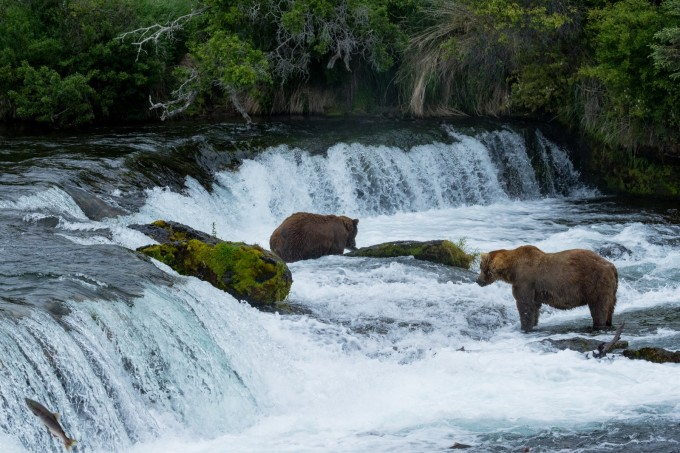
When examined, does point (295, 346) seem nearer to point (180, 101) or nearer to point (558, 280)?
point (558, 280)

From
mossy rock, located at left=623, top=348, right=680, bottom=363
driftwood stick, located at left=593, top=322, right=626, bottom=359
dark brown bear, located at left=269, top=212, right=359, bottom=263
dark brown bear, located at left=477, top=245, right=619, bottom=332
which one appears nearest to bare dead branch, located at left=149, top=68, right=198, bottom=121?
dark brown bear, located at left=269, top=212, right=359, bottom=263

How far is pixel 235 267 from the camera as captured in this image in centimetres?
1121

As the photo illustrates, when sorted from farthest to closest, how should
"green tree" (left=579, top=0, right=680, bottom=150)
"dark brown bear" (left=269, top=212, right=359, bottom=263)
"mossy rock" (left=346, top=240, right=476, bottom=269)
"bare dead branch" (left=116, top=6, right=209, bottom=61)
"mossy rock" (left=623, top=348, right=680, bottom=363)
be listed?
"bare dead branch" (left=116, top=6, right=209, bottom=61)
"green tree" (left=579, top=0, right=680, bottom=150)
"mossy rock" (left=346, top=240, right=476, bottom=269)
"dark brown bear" (left=269, top=212, right=359, bottom=263)
"mossy rock" (left=623, top=348, right=680, bottom=363)

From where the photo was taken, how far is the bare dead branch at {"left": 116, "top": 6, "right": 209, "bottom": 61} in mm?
21341

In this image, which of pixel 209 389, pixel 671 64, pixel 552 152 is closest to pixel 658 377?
pixel 209 389

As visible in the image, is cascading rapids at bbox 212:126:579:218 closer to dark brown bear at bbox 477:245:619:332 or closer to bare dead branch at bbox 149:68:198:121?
bare dead branch at bbox 149:68:198:121

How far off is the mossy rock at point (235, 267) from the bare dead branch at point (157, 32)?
34.7 feet

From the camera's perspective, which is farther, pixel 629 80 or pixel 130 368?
pixel 629 80

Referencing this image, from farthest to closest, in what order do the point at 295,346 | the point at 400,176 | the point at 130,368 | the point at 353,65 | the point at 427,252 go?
the point at 353,65 → the point at 400,176 → the point at 427,252 → the point at 295,346 → the point at 130,368

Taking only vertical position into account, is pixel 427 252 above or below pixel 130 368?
above

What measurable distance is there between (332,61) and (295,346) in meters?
12.9

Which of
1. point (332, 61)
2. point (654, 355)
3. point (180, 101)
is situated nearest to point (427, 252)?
point (654, 355)

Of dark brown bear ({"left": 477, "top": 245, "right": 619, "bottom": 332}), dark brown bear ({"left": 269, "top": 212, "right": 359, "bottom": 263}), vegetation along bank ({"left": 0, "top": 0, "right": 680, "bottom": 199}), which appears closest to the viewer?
dark brown bear ({"left": 477, "top": 245, "right": 619, "bottom": 332})

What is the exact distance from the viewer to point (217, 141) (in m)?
19.2
